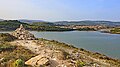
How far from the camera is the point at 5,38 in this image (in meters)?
34.2

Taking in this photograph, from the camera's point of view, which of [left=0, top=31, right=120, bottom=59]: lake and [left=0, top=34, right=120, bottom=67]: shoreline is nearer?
[left=0, top=34, right=120, bottom=67]: shoreline

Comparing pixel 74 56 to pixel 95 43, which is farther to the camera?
pixel 95 43

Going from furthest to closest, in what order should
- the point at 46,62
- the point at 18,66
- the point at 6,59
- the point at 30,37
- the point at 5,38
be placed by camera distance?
the point at 30,37 → the point at 5,38 → the point at 6,59 → the point at 46,62 → the point at 18,66

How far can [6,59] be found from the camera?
64.2 feet

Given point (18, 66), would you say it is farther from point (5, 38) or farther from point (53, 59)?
point (5, 38)

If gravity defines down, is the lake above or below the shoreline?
below

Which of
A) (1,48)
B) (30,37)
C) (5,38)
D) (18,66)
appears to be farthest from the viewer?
(30,37)

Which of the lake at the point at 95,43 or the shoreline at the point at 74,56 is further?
the lake at the point at 95,43

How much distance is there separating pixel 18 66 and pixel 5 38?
18.2 meters

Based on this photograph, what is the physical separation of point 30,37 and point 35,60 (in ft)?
60.2

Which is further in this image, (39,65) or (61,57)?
(61,57)

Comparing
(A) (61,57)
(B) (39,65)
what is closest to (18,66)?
(B) (39,65)

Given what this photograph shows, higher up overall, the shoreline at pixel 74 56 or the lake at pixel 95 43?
the shoreline at pixel 74 56

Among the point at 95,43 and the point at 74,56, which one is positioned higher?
the point at 74,56
